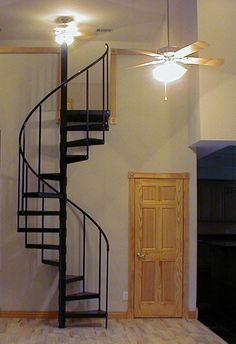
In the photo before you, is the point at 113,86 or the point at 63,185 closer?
the point at 63,185

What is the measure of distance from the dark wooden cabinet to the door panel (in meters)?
3.14

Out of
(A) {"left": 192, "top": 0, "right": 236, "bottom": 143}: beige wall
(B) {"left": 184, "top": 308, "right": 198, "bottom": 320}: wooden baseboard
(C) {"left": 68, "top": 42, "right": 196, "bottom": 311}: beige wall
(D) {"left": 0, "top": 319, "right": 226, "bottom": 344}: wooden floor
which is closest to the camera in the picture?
(D) {"left": 0, "top": 319, "right": 226, "bottom": 344}: wooden floor

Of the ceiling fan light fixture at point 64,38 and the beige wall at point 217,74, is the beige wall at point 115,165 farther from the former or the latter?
the ceiling fan light fixture at point 64,38

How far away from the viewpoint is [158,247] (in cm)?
689

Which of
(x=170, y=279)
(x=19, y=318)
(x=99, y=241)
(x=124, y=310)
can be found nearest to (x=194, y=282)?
(x=170, y=279)

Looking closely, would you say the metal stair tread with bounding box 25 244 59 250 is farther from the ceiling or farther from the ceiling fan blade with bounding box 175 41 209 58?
the ceiling

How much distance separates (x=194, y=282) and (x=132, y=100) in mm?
2885

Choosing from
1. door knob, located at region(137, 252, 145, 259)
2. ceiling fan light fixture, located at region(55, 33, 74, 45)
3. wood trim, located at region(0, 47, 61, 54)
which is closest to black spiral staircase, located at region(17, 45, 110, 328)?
ceiling fan light fixture, located at region(55, 33, 74, 45)

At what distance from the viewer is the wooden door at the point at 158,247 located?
679 centimetres

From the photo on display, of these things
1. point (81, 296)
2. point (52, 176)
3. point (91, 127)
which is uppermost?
point (91, 127)

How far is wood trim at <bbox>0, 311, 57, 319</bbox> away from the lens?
21.9 feet

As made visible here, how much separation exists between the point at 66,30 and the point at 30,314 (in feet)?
13.8

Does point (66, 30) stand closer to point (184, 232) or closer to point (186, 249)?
point (184, 232)

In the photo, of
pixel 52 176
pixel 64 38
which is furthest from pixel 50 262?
pixel 64 38
